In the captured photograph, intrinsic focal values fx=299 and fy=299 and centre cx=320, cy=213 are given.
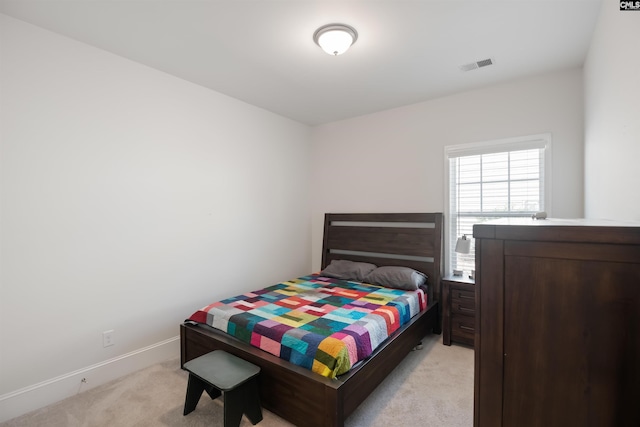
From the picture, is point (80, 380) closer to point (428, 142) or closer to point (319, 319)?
point (319, 319)

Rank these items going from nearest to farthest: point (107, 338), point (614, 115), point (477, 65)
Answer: point (614, 115) < point (107, 338) < point (477, 65)

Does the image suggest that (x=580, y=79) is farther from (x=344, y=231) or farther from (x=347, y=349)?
(x=347, y=349)

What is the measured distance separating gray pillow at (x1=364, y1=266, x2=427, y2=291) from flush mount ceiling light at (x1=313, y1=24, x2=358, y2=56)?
2.27 meters

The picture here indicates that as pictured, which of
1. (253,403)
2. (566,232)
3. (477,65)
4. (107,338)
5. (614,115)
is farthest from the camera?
(477,65)

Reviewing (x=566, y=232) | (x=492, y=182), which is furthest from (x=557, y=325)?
(x=492, y=182)

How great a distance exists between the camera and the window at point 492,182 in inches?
118

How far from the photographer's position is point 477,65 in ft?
8.91

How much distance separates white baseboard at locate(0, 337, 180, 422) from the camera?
2.04m

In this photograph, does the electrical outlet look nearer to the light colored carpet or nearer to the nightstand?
the light colored carpet

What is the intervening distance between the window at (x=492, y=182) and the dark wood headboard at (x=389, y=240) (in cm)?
22

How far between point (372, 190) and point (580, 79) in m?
2.31

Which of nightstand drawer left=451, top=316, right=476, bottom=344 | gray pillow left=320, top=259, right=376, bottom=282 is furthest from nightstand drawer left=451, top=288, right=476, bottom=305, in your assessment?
gray pillow left=320, top=259, right=376, bottom=282

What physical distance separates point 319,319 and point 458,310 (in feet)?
5.23

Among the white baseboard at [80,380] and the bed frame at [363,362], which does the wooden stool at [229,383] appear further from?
the white baseboard at [80,380]
